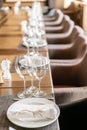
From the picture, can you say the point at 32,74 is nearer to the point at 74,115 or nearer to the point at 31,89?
the point at 31,89

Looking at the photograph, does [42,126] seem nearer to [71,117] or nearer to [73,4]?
[71,117]

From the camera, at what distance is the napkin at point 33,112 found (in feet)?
3.65

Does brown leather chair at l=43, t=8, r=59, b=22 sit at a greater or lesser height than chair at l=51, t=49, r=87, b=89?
greater

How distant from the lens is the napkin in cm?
111

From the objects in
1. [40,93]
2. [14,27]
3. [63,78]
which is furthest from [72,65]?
[14,27]

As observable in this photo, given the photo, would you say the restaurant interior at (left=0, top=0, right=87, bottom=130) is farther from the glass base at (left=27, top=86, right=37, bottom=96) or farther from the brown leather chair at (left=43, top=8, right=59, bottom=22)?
the brown leather chair at (left=43, top=8, right=59, bottom=22)

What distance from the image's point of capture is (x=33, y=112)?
1152 millimetres

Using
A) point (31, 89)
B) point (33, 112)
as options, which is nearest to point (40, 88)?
point (31, 89)

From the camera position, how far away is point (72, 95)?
164 centimetres

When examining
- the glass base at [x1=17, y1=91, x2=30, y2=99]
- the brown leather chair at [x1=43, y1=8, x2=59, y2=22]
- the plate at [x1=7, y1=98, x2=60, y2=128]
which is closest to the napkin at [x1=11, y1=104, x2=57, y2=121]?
the plate at [x1=7, y1=98, x2=60, y2=128]

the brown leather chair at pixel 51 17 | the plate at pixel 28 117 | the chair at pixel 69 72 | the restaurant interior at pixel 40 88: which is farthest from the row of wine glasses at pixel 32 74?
the brown leather chair at pixel 51 17

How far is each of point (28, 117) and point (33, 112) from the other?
0.16 ft

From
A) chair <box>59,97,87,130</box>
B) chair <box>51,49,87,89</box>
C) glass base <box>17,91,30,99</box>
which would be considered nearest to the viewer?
glass base <box>17,91,30,99</box>

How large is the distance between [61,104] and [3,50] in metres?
1.06
